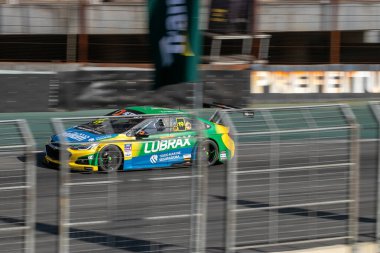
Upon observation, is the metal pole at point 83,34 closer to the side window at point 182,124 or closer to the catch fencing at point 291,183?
the side window at point 182,124

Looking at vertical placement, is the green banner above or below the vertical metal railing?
above

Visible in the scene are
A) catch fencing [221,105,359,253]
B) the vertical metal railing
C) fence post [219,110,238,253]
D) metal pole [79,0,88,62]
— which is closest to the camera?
the vertical metal railing

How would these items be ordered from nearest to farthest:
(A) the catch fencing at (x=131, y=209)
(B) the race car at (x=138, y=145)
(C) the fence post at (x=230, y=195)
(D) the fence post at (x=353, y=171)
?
(A) the catch fencing at (x=131, y=209) → (B) the race car at (x=138, y=145) → (C) the fence post at (x=230, y=195) → (D) the fence post at (x=353, y=171)

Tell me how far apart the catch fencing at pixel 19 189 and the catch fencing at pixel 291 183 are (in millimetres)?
1686

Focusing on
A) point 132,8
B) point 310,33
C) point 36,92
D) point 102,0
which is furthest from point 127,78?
point 102,0

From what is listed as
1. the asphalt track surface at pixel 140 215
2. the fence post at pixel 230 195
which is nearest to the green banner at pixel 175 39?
the fence post at pixel 230 195

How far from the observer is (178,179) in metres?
6.23

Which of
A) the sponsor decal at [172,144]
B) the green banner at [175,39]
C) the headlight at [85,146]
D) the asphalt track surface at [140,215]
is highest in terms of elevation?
the green banner at [175,39]

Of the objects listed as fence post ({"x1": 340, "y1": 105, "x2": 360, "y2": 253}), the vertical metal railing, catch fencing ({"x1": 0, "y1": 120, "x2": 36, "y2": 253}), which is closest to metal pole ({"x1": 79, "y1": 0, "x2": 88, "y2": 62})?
fence post ({"x1": 340, "y1": 105, "x2": 360, "y2": 253})

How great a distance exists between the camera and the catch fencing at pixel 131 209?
588cm

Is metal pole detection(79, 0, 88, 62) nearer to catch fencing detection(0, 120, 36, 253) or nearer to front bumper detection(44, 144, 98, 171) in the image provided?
front bumper detection(44, 144, 98, 171)

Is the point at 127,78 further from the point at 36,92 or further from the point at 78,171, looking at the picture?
the point at 78,171

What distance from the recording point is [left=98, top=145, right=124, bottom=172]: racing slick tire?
6.07 metres

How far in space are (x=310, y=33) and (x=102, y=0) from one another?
6.32 meters
